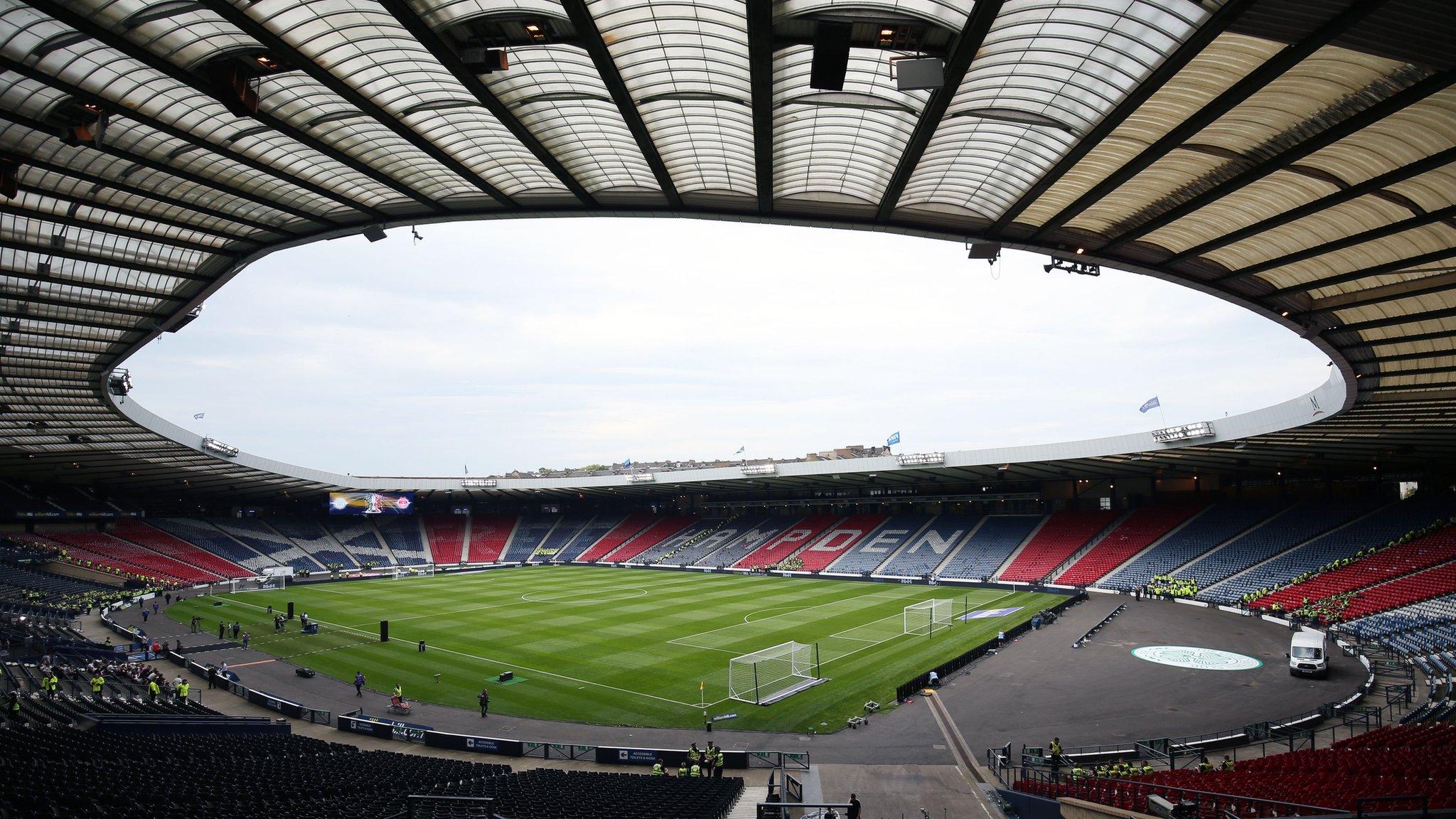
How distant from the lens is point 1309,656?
30.4 meters

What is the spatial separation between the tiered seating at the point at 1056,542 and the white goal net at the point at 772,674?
3109 cm

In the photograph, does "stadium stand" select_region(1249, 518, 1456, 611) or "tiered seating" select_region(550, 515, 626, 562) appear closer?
"stadium stand" select_region(1249, 518, 1456, 611)

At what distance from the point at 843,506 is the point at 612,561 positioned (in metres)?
27.0

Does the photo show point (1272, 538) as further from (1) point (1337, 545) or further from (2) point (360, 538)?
(2) point (360, 538)

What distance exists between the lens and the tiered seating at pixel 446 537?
91875mm

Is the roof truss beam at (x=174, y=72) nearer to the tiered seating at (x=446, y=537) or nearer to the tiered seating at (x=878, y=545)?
the tiered seating at (x=878, y=545)

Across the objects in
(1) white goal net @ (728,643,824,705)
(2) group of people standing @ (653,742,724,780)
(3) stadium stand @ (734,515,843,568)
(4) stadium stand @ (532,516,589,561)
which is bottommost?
(4) stadium stand @ (532,516,589,561)

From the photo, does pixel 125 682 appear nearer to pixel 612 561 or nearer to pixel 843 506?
pixel 612 561

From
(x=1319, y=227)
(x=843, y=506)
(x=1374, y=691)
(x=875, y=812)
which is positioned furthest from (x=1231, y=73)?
(x=843, y=506)

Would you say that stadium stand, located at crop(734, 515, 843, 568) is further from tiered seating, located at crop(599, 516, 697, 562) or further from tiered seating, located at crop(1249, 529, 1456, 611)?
tiered seating, located at crop(1249, 529, 1456, 611)

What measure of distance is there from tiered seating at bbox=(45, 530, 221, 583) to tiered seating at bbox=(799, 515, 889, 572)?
55.6 meters

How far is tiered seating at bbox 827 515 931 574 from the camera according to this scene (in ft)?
233

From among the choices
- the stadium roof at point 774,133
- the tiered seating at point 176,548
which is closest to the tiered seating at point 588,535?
the tiered seating at point 176,548

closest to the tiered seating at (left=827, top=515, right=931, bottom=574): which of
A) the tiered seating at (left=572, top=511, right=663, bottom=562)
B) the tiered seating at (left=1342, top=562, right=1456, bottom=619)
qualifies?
the tiered seating at (left=572, top=511, right=663, bottom=562)
